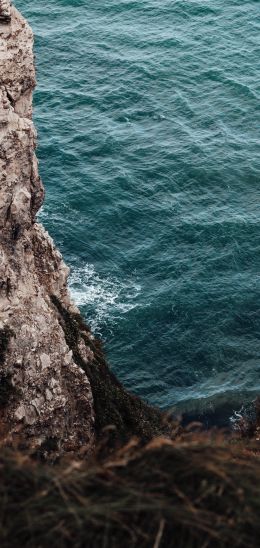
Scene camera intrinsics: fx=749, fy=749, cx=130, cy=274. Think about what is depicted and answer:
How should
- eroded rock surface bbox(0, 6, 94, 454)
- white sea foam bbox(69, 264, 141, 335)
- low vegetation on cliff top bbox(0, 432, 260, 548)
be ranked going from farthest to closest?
white sea foam bbox(69, 264, 141, 335) → eroded rock surface bbox(0, 6, 94, 454) → low vegetation on cliff top bbox(0, 432, 260, 548)

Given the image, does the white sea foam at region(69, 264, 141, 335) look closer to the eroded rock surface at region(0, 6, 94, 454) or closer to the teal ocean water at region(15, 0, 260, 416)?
the teal ocean water at region(15, 0, 260, 416)

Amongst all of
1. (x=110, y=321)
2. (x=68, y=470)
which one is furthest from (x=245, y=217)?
(x=68, y=470)

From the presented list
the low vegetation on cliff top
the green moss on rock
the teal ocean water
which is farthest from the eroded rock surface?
the teal ocean water

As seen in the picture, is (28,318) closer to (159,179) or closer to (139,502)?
(139,502)

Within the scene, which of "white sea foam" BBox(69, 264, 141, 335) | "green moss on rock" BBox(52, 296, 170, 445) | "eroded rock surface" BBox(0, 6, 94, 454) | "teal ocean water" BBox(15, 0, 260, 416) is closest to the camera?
"eroded rock surface" BBox(0, 6, 94, 454)

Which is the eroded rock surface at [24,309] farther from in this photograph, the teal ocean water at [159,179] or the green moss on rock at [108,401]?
the teal ocean water at [159,179]

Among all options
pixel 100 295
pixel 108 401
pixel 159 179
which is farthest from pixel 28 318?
pixel 159 179

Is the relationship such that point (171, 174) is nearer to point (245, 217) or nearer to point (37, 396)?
point (245, 217)
